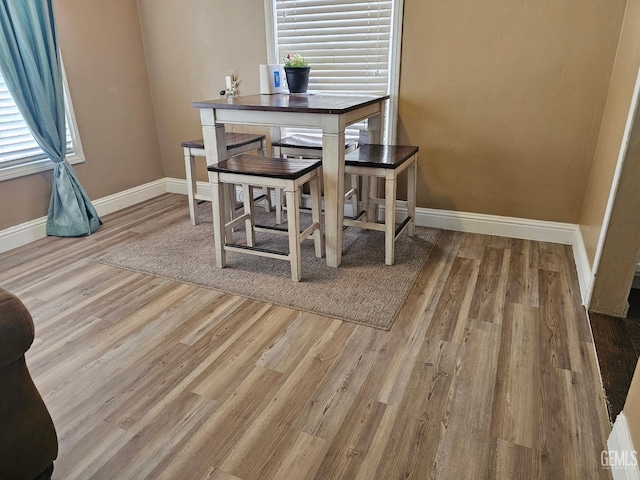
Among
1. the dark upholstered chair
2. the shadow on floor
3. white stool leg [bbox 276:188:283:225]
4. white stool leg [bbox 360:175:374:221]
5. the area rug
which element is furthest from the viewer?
white stool leg [bbox 276:188:283:225]

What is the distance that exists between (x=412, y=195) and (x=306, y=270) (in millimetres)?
916

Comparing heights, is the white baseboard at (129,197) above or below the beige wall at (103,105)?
below

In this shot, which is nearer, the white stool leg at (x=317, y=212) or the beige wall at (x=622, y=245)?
the beige wall at (x=622, y=245)

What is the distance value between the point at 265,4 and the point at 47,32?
147cm

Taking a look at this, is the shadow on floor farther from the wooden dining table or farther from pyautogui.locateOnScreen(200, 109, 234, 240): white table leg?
pyautogui.locateOnScreen(200, 109, 234, 240): white table leg

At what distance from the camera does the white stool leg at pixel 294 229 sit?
2307 millimetres

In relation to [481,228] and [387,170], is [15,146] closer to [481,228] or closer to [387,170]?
[387,170]

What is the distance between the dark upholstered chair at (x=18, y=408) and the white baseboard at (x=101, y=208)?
7.44 feet

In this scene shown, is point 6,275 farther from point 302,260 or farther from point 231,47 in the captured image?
point 231,47

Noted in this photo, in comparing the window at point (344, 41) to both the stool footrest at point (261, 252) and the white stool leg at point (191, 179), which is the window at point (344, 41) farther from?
the stool footrest at point (261, 252)

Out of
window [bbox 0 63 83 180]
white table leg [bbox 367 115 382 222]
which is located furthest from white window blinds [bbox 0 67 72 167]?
white table leg [bbox 367 115 382 222]

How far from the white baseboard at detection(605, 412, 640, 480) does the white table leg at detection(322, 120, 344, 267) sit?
1.59 meters

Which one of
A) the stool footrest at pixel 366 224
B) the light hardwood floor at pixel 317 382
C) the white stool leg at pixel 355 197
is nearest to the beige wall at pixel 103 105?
the light hardwood floor at pixel 317 382

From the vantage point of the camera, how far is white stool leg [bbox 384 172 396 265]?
8.24 ft
